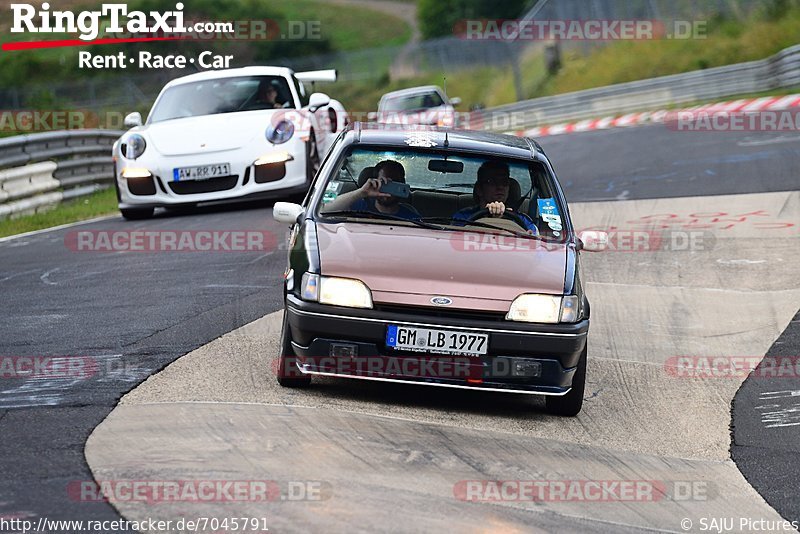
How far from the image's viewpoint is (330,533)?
4719mm

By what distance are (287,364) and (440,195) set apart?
155 cm

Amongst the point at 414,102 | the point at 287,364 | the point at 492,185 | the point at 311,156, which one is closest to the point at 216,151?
the point at 311,156

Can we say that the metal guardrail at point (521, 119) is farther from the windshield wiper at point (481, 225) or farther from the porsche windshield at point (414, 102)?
the windshield wiper at point (481, 225)

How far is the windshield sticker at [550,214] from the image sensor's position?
7.28m

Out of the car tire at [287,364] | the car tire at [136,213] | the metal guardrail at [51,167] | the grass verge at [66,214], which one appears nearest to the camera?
the car tire at [287,364]

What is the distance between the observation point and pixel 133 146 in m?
14.4

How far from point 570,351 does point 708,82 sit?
26445mm

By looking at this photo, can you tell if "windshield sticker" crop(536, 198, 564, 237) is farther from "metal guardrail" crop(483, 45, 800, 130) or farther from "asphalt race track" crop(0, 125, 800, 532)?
"metal guardrail" crop(483, 45, 800, 130)

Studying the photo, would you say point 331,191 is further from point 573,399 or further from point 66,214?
point 66,214

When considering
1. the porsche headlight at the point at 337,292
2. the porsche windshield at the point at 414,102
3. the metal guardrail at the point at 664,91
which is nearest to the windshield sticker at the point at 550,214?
the porsche headlight at the point at 337,292

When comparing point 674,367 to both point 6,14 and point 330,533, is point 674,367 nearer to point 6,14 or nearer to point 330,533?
point 330,533

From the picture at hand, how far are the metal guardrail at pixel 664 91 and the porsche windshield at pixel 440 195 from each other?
2294 centimetres

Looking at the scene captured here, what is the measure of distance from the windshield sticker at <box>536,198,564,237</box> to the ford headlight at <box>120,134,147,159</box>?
7821 millimetres

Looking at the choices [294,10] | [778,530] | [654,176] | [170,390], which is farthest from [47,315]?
[294,10]
